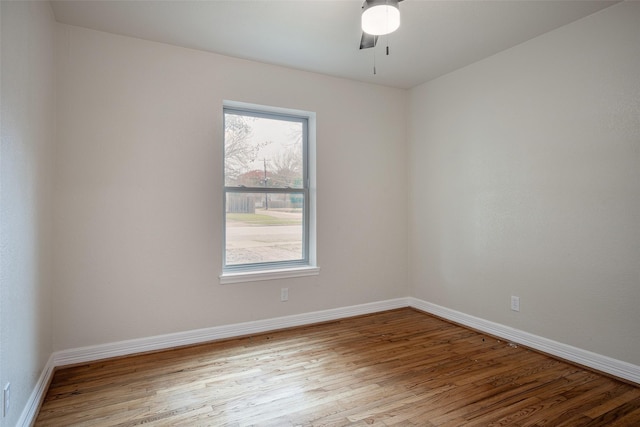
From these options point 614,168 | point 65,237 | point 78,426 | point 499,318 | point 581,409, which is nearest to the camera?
point 78,426

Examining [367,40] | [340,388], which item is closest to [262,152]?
[367,40]

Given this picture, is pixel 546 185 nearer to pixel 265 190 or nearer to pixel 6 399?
pixel 265 190

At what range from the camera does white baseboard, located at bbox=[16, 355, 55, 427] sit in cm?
185

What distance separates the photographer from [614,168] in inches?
97.3

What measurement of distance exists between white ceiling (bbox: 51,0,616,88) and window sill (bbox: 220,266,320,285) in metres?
2.04

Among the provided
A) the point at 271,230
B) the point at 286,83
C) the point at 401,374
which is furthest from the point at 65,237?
the point at 401,374

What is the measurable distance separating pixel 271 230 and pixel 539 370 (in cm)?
257

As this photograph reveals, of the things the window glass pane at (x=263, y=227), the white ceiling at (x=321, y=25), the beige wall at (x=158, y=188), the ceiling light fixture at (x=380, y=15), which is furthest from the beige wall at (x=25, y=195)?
the ceiling light fixture at (x=380, y=15)

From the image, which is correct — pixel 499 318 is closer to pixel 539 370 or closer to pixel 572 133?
pixel 539 370

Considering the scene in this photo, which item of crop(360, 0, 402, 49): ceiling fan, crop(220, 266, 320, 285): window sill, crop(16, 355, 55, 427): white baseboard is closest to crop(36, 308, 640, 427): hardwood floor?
crop(16, 355, 55, 427): white baseboard

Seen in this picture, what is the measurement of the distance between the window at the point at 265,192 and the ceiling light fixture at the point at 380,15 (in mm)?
1690

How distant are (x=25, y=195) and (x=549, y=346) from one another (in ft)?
12.6

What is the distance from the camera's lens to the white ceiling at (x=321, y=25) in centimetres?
243

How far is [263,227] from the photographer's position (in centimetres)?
356
